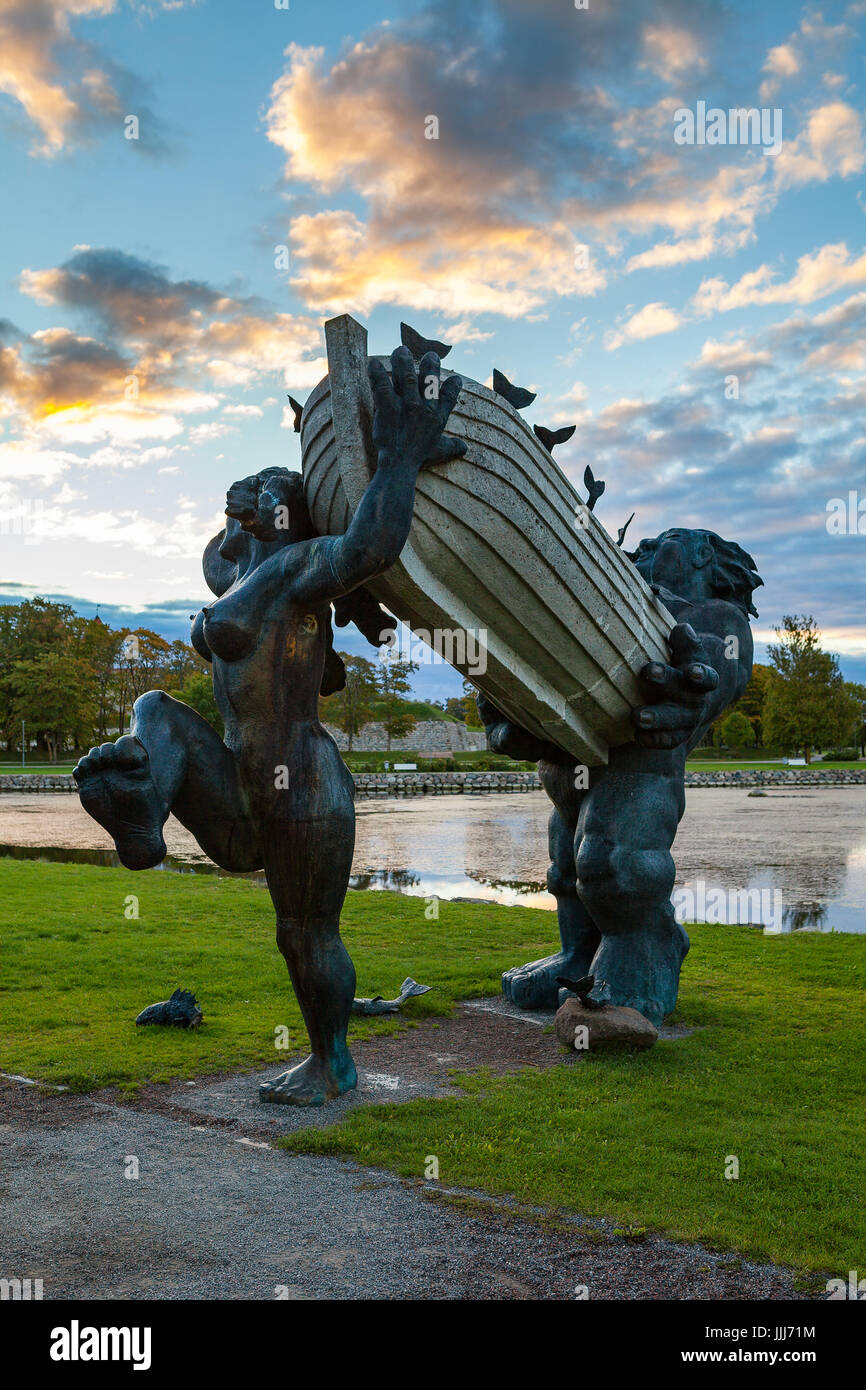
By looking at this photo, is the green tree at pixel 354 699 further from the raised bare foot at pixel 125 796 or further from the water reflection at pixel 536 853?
the raised bare foot at pixel 125 796

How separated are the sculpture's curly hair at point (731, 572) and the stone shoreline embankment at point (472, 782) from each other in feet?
89.7

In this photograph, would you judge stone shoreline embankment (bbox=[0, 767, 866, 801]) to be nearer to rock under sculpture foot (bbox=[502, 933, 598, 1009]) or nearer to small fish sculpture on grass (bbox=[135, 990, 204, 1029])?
rock under sculpture foot (bbox=[502, 933, 598, 1009])

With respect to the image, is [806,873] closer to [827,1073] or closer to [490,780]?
[827,1073]

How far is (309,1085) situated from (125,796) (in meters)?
1.56

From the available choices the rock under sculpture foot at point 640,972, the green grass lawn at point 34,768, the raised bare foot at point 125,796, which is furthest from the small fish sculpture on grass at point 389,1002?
the green grass lawn at point 34,768

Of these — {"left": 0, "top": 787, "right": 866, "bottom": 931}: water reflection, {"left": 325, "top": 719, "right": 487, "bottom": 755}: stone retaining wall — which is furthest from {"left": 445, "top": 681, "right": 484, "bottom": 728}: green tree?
{"left": 0, "top": 787, "right": 866, "bottom": 931}: water reflection

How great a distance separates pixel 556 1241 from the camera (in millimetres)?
3029

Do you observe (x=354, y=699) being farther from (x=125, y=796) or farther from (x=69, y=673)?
(x=125, y=796)

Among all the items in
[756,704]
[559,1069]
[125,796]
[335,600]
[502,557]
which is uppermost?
[756,704]

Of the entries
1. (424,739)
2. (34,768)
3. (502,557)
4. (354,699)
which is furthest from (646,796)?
(424,739)

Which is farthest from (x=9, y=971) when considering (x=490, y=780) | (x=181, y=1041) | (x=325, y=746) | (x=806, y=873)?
(x=490, y=780)

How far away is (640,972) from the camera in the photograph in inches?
213

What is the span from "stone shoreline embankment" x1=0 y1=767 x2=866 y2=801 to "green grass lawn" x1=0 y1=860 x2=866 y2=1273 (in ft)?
83.5

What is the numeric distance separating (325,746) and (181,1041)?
1.99m
